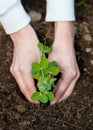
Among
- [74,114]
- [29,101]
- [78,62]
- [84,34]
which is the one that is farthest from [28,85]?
[84,34]

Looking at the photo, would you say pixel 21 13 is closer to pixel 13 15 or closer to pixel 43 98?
pixel 13 15

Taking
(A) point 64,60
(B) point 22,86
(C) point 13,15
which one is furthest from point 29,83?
(C) point 13,15

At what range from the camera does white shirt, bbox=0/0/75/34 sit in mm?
1401

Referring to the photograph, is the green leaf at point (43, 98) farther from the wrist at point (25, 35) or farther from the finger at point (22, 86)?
Answer: the wrist at point (25, 35)

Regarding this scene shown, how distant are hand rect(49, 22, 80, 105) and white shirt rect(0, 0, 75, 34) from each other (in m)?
0.04

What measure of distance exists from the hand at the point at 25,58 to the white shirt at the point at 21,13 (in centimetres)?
3

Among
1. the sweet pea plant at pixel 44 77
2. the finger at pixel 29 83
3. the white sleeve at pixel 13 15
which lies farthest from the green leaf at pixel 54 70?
the white sleeve at pixel 13 15

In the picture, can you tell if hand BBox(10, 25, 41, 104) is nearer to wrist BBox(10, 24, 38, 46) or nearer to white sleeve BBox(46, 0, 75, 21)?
wrist BBox(10, 24, 38, 46)

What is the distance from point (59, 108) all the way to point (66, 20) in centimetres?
33

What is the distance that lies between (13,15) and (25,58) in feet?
0.54

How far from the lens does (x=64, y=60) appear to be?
4.67 ft

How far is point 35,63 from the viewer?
1317 mm

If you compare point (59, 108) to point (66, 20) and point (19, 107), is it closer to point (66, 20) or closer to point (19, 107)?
point (19, 107)

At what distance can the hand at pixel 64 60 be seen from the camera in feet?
4.63
